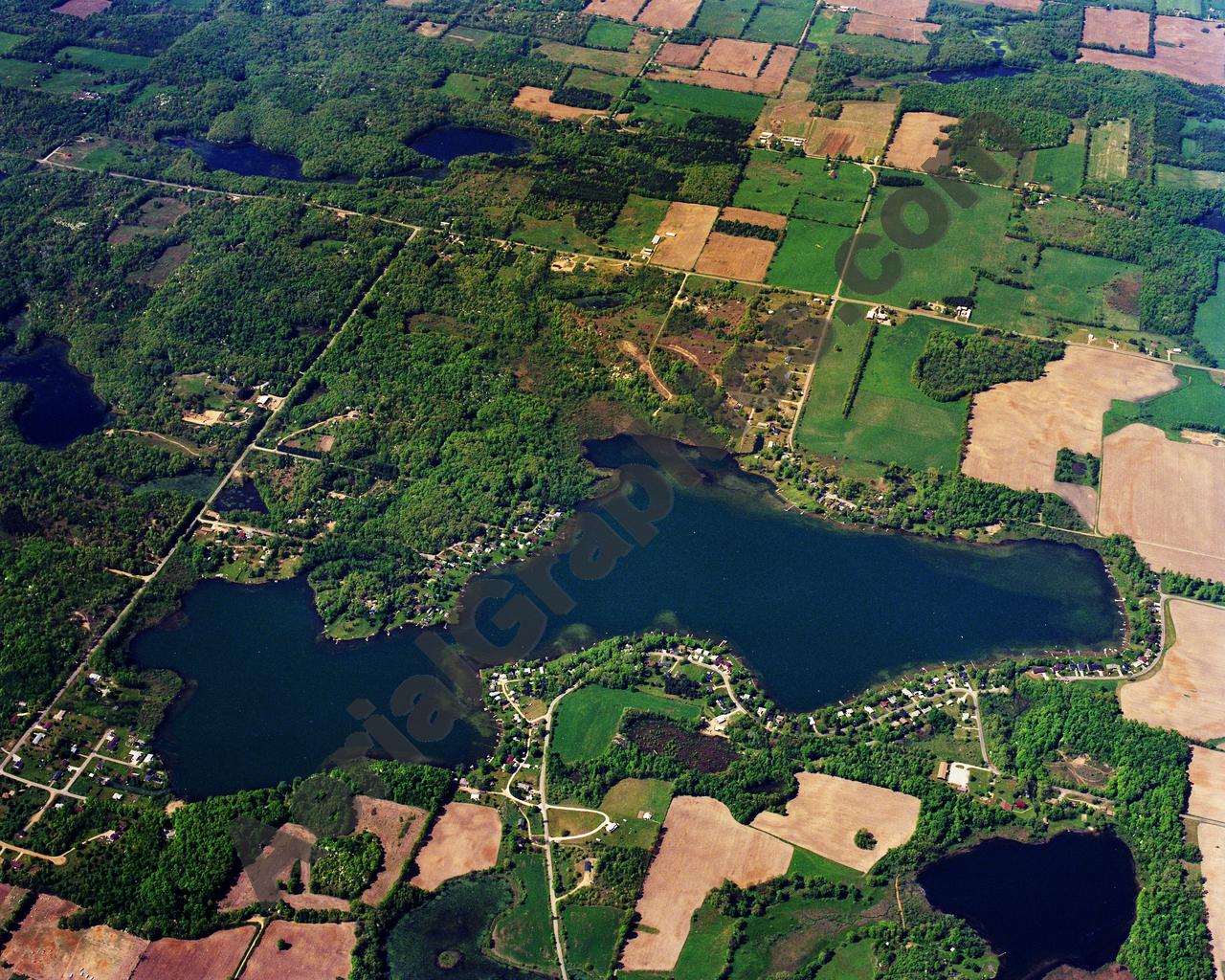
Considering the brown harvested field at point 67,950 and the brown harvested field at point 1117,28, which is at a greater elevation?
the brown harvested field at point 1117,28

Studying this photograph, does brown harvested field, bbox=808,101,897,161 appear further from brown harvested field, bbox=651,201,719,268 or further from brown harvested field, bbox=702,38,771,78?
brown harvested field, bbox=651,201,719,268

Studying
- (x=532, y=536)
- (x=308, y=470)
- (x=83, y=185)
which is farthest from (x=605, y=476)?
(x=83, y=185)

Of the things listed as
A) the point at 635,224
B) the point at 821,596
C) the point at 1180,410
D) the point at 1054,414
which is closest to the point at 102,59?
the point at 635,224

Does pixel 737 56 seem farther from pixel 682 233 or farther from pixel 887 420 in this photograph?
pixel 887 420

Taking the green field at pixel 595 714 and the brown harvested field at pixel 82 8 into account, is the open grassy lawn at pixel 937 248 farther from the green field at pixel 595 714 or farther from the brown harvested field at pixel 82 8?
the brown harvested field at pixel 82 8

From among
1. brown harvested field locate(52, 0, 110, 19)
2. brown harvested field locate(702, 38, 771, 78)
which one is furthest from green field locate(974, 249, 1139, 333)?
brown harvested field locate(52, 0, 110, 19)

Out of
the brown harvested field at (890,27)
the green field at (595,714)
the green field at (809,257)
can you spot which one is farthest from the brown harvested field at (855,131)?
the green field at (595,714)
